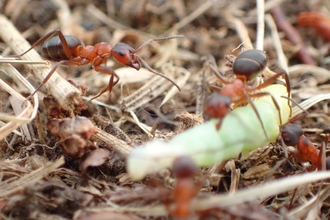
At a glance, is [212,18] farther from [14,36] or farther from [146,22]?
[14,36]

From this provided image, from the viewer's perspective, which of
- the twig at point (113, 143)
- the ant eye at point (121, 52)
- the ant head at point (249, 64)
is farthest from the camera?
the ant eye at point (121, 52)

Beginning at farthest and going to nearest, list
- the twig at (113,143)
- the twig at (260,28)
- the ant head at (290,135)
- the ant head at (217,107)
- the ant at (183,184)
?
the twig at (260,28), the ant head at (290,135), the twig at (113,143), the ant head at (217,107), the ant at (183,184)

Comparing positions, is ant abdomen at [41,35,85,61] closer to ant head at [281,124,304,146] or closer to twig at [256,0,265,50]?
twig at [256,0,265,50]

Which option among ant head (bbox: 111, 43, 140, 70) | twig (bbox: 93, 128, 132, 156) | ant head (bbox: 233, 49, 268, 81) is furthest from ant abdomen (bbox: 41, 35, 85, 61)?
ant head (bbox: 233, 49, 268, 81)

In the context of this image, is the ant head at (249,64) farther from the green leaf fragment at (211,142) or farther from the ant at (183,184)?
the ant at (183,184)

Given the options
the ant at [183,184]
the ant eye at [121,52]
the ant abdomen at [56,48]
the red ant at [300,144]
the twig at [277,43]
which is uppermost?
the ant abdomen at [56,48]

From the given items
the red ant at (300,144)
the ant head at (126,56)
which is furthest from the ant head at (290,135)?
the ant head at (126,56)
